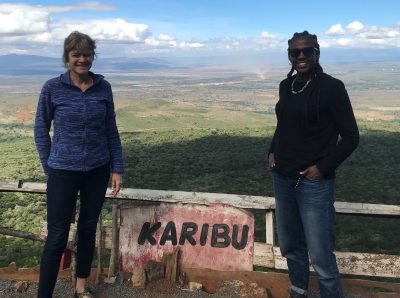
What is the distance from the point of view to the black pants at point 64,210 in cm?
396

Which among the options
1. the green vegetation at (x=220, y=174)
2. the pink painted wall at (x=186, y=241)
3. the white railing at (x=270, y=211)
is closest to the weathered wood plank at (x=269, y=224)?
the white railing at (x=270, y=211)

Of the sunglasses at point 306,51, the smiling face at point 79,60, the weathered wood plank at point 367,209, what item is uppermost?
the sunglasses at point 306,51

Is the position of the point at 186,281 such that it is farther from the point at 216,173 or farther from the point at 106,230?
the point at 216,173

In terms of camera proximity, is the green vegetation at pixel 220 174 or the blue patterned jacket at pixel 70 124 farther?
the green vegetation at pixel 220 174

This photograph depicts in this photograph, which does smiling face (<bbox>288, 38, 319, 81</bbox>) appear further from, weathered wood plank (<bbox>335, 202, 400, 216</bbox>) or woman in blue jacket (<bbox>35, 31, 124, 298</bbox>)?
woman in blue jacket (<bbox>35, 31, 124, 298</bbox>)

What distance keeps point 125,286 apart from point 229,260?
1213mm

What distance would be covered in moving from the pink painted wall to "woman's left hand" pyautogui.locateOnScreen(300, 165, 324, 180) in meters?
1.44

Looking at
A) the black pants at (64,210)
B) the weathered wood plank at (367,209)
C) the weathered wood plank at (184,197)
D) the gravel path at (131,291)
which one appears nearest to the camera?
the black pants at (64,210)

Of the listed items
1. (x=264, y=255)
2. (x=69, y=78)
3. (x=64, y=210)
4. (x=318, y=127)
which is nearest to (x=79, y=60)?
(x=69, y=78)

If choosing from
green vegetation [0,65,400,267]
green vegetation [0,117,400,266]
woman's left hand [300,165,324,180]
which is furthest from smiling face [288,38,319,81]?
green vegetation [0,117,400,266]

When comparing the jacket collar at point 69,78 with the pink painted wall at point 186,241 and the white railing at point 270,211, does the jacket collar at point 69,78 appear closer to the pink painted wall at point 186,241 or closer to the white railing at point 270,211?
the white railing at point 270,211

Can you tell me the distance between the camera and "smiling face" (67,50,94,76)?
152 inches

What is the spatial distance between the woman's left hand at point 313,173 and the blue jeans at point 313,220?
5cm

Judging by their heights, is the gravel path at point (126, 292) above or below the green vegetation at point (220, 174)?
above
